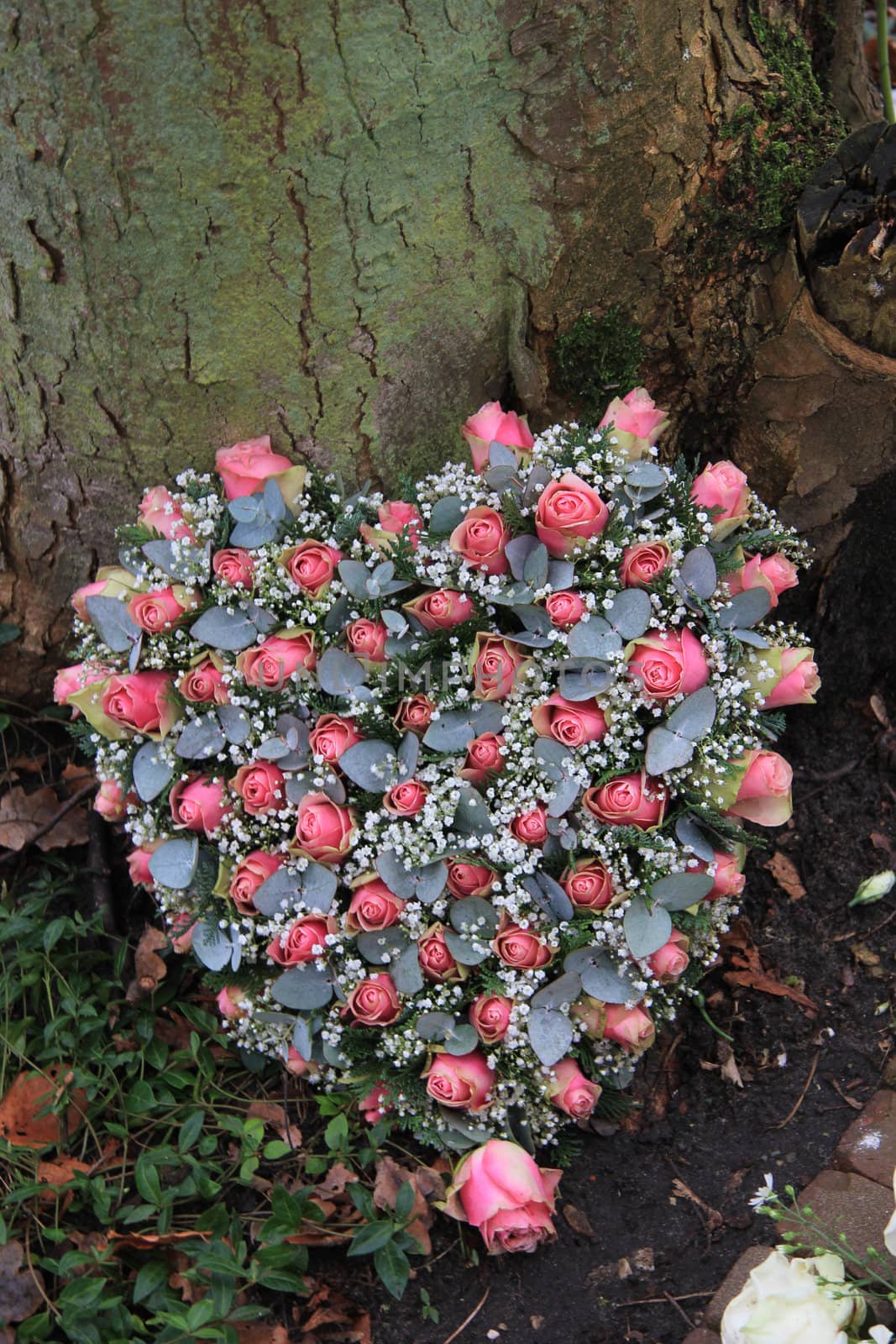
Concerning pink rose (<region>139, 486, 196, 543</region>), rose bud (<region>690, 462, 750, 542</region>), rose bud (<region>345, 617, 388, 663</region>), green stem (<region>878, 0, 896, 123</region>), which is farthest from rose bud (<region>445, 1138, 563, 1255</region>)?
green stem (<region>878, 0, 896, 123</region>)

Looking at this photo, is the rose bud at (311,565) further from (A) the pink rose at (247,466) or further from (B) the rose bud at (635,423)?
(B) the rose bud at (635,423)

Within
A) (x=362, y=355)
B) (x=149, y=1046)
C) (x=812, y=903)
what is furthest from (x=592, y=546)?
(x=149, y=1046)

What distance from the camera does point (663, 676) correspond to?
6.26ft

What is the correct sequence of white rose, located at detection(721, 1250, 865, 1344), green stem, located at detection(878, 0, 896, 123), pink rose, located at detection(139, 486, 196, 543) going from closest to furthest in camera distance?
white rose, located at detection(721, 1250, 865, 1344), pink rose, located at detection(139, 486, 196, 543), green stem, located at detection(878, 0, 896, 123)

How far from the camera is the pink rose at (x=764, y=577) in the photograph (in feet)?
6.89

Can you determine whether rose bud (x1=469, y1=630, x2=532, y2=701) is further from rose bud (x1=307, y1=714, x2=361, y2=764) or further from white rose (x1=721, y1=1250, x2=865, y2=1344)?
white rose (x1=721, y1=1250, x2=865, y2=1344)

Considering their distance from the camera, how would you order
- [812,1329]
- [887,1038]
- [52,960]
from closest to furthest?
[812,1329] < [887,1038] < [52,960]

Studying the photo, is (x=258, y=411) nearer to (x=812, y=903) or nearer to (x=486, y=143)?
(x=486, y=143)

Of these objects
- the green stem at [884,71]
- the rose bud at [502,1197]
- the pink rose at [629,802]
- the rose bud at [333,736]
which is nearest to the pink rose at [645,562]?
the pink rose at [629,802]

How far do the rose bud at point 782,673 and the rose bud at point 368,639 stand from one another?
651mm

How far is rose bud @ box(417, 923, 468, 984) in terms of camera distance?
1970mm

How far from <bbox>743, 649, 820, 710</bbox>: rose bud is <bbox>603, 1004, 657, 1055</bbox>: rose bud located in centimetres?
59

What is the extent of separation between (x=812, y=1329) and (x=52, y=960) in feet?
5.25

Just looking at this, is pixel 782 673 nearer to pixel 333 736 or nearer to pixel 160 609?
pixel 333 736
